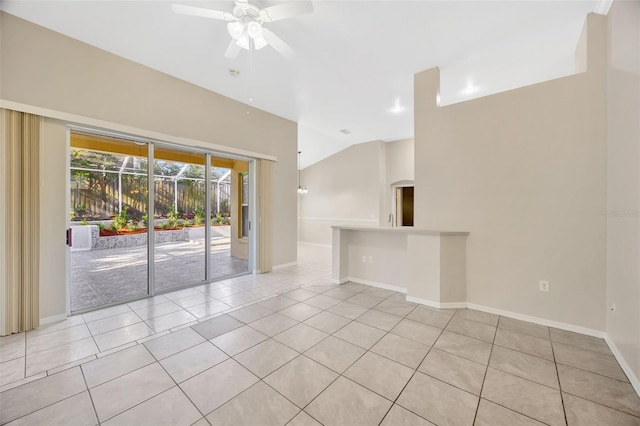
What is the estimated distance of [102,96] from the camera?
328 cm

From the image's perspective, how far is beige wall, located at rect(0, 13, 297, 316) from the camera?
2742 millimetres

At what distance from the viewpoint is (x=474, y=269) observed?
3.43 meters

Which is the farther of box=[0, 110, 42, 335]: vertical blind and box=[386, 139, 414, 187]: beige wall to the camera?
box=[386, 139, 414, 187]: beige wall

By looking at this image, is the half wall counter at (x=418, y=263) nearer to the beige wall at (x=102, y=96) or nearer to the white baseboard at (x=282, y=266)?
the white baseboard at (x=282, y=266)

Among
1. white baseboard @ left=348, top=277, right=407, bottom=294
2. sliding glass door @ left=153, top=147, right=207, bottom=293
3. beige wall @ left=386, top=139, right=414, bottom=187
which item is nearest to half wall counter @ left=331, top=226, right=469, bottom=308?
white baseboard @ left=348, top=277, right=407, bottom=294

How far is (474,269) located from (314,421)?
9.42 ft

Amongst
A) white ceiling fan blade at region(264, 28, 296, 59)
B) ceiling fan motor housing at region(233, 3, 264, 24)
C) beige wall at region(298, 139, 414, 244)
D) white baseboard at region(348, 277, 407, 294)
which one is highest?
ceiling fan motor housing at region(233, 3, 264, 24)

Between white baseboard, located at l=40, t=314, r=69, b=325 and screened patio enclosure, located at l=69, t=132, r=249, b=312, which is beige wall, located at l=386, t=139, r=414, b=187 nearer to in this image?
screened patio enclosure, located at l=69, t=132, r=249, b=312

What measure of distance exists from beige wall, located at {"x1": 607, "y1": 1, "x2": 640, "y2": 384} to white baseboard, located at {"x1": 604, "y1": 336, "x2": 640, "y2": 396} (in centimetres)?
3

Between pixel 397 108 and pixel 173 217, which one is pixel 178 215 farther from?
pixel 397 108

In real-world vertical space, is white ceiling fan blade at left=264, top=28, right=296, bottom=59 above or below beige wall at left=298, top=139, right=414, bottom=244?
above

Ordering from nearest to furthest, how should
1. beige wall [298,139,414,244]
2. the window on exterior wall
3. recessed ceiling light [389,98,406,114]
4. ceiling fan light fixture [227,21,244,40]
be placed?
Answer: ceiling fan light fixture [227,21,244,40], recessed ceiling light [389,98,406,114], the window on exterior wall, beige wall [298,139,414,244]

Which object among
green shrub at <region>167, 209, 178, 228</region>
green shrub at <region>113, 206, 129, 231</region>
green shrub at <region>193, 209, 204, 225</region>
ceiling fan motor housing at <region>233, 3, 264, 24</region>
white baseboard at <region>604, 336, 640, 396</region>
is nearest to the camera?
white baseboard at <region>604, 336, 640, 396</region>

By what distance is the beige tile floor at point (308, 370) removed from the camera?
5.49 feet
